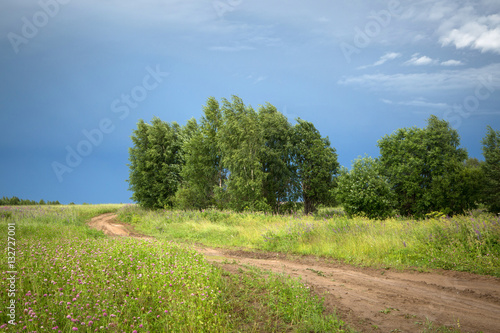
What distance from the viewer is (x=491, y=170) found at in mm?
34375

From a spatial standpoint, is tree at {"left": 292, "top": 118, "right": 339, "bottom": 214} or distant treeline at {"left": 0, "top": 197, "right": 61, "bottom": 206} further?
distant treeline at {"left": 0, "top": 197, "right": 61, "bottom": 206}

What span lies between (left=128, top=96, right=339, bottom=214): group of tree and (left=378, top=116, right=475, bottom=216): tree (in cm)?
795

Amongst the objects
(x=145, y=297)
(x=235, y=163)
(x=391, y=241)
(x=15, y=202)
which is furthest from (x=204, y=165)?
(x=15, y=202)

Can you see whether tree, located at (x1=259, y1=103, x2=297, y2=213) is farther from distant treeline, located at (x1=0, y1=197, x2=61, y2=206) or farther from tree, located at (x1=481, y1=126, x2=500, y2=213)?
distant treeline, located at (x1=0, y1=197, x2=61, y2=206)

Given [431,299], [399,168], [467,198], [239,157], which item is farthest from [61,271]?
[467,198]

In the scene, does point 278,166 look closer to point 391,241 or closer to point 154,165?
point 154,165

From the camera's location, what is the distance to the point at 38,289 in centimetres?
611

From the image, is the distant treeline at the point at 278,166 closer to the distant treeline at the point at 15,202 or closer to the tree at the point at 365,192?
the tree at the point at 365,192

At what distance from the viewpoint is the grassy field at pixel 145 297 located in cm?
525

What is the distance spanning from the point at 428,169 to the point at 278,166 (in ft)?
58.0

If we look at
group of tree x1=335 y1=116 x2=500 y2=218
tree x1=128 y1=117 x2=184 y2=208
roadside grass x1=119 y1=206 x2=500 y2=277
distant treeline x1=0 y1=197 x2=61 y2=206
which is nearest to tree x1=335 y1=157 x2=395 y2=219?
group of tree x1=335 y1=116 x2=500 y2=218

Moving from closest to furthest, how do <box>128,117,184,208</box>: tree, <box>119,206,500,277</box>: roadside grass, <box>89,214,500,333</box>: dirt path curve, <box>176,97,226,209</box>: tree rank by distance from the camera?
<box>89,214,500,333</box>: dirt path curve
<box>119,206,500,277</box>: roadside grass
<box>176,97,226,209</box>: tree
<box>128,117,184,208</box>: tree

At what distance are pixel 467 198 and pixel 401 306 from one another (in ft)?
109

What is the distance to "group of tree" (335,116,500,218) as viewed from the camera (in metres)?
32.1
